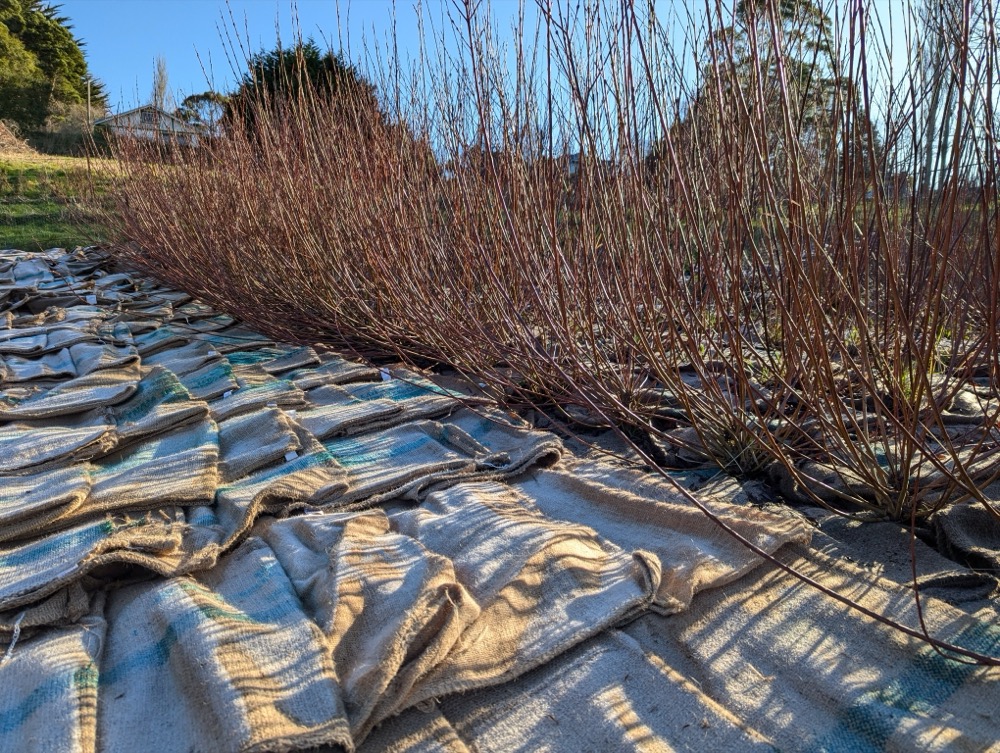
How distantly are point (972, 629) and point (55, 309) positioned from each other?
5.15m

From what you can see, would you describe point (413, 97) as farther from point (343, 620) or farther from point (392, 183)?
point (343, 620)

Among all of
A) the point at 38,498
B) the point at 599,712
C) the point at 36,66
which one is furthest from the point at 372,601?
the point at 36,66

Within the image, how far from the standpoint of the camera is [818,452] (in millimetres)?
1964

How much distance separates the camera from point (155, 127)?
5.78 m

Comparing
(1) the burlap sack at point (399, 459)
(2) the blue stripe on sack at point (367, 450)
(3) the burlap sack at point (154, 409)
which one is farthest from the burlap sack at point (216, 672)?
(3) the burlap sack at point (154, 409)

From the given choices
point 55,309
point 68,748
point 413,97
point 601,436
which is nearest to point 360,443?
point 601,436

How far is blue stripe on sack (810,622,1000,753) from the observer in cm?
108

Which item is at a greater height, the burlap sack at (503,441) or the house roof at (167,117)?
the house roof at (167,117)

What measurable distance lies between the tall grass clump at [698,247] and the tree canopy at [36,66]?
60.5 ft

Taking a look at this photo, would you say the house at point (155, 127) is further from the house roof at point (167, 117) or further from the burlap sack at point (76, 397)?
the burlap sack at point (76, 397)

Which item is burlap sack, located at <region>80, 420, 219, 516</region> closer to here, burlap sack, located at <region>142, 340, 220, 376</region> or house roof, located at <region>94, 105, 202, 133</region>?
burlap sack, located at <region>142, 340, 220, 376</region>

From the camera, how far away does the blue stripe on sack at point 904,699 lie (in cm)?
108

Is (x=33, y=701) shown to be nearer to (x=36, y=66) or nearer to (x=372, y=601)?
(x=372, y=601)

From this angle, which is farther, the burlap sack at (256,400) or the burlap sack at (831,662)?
the burlap sack at (256,400)
